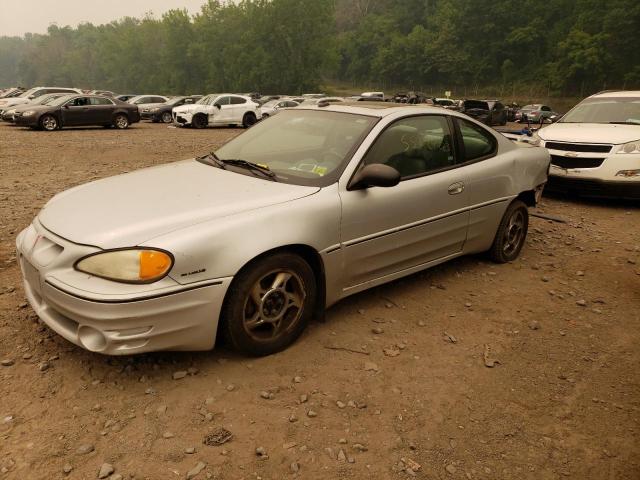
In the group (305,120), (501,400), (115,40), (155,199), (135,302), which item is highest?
(115,40)

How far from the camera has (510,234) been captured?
4.96m

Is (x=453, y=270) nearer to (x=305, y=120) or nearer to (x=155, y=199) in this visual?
(x=305, y=120)

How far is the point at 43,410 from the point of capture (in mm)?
2607

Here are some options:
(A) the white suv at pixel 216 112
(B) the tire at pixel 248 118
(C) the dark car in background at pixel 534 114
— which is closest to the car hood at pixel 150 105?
(A) the white suv at pixel 216 112

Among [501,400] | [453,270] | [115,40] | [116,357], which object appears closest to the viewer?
[501,400]

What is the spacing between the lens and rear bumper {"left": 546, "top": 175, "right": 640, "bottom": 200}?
7.06m

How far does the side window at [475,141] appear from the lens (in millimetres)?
4311

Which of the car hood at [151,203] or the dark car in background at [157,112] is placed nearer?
the car hood at [151,203]

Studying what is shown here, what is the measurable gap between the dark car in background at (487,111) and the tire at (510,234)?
2061 centimetres

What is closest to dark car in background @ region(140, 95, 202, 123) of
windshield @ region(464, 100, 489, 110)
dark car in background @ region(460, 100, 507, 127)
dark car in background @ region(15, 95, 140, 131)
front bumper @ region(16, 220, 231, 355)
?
dark car in background @ region(15, 95, 140, 131)

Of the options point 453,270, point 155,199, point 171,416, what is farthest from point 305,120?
point 171,416

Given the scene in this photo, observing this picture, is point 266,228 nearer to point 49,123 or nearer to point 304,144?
point 304,144

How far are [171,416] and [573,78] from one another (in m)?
65.9

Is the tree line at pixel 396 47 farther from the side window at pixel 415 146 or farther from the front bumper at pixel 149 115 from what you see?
the side window at pixel 415 146
